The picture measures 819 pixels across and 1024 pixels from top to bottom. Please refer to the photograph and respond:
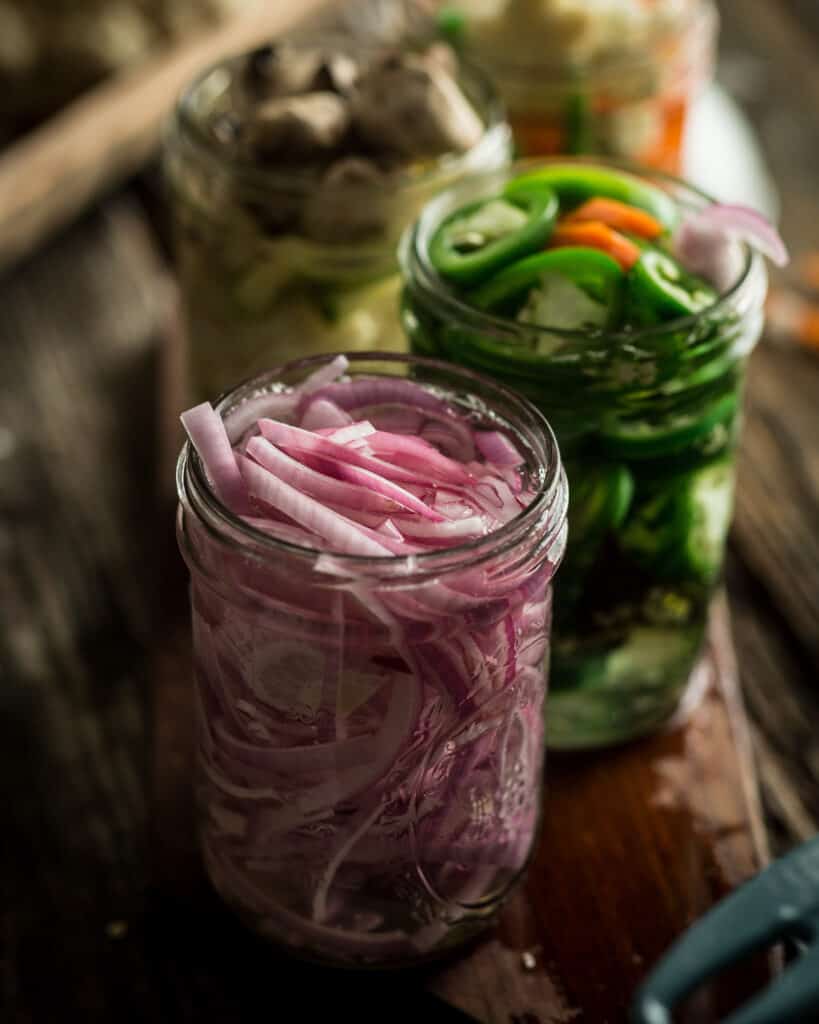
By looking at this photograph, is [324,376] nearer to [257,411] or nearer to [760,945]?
[257,411]

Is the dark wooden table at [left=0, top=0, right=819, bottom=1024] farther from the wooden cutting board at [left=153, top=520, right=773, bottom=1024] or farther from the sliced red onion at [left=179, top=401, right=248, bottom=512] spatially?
the sliced red onion at [left=179, top=401, right=248, bottom=512]

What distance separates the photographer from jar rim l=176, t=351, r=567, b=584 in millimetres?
737

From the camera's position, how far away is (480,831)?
2.85 feet

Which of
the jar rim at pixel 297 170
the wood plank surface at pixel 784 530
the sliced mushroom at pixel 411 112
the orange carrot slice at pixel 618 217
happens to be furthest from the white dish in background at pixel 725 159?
the orange carrot slice at pixel 618 217

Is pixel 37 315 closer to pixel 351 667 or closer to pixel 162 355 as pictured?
pixel 162 355

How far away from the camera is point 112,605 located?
1.33 m

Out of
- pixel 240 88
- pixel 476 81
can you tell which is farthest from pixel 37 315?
pixel 476 81

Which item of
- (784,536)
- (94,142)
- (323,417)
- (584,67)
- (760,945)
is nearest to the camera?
(760,945)

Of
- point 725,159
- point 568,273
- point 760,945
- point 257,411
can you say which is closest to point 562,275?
point 568,273

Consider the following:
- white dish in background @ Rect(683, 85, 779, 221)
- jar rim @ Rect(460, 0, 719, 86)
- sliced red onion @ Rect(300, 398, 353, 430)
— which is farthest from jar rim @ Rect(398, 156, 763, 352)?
white dish in background @ Rect(683, 85, 779, 221)

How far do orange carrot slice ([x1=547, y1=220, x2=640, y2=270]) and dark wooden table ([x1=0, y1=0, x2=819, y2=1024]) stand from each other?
0.46 meters

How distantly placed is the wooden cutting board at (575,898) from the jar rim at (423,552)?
289 mm

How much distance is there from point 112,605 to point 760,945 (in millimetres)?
757

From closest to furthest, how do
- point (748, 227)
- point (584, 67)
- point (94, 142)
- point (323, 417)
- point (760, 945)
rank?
point (760, 945), point (323, 417), point (748, 227), point (584, 67), point (94, 142)
